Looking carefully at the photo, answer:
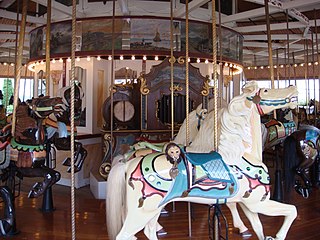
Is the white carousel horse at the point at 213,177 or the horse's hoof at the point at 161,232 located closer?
the white carousel horse at the point at 213,177

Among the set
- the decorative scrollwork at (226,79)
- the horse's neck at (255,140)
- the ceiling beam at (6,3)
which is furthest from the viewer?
the decorative scrollwork at (226,79)

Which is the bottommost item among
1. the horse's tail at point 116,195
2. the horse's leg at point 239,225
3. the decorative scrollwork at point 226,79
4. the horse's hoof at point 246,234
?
the horse's hoof at point 246,234

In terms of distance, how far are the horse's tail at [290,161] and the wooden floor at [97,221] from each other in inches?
15.6

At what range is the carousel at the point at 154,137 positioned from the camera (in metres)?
2.19

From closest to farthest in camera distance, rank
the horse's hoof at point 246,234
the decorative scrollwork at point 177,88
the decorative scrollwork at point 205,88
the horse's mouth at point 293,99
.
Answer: the horse's mouth at point 293,99 < the horse's hoof at point 246,234 < the decorative scrollwork at point 177,88 < the decorative scrollwork at point 205,88

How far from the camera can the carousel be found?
7.18ft

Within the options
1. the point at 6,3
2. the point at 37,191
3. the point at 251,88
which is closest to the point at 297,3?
the point at 251,88

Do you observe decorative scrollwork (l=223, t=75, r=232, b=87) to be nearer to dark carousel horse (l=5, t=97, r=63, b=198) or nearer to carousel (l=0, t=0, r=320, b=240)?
carousel (l=0, t=0, r=320, b=240)

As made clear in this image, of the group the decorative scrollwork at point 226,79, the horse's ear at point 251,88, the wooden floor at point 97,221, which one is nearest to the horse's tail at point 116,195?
the horse's ear at point 251,88

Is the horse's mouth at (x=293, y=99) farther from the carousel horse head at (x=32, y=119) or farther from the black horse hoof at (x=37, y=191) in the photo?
the black horse hoof at (x=37, y=191)

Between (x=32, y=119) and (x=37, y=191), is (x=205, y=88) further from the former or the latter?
(x=37, y=191)

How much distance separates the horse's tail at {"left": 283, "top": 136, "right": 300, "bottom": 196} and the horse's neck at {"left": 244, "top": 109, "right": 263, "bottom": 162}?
168 cm

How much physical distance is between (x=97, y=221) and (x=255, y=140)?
6.79 ft

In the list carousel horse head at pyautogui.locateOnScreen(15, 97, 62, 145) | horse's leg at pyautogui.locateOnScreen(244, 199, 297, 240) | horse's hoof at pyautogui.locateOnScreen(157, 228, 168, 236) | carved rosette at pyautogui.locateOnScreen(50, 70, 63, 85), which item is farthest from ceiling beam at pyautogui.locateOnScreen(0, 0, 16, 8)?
horse's leg at pyautogui.locateOnScreen(244, 199, 297, 240)
